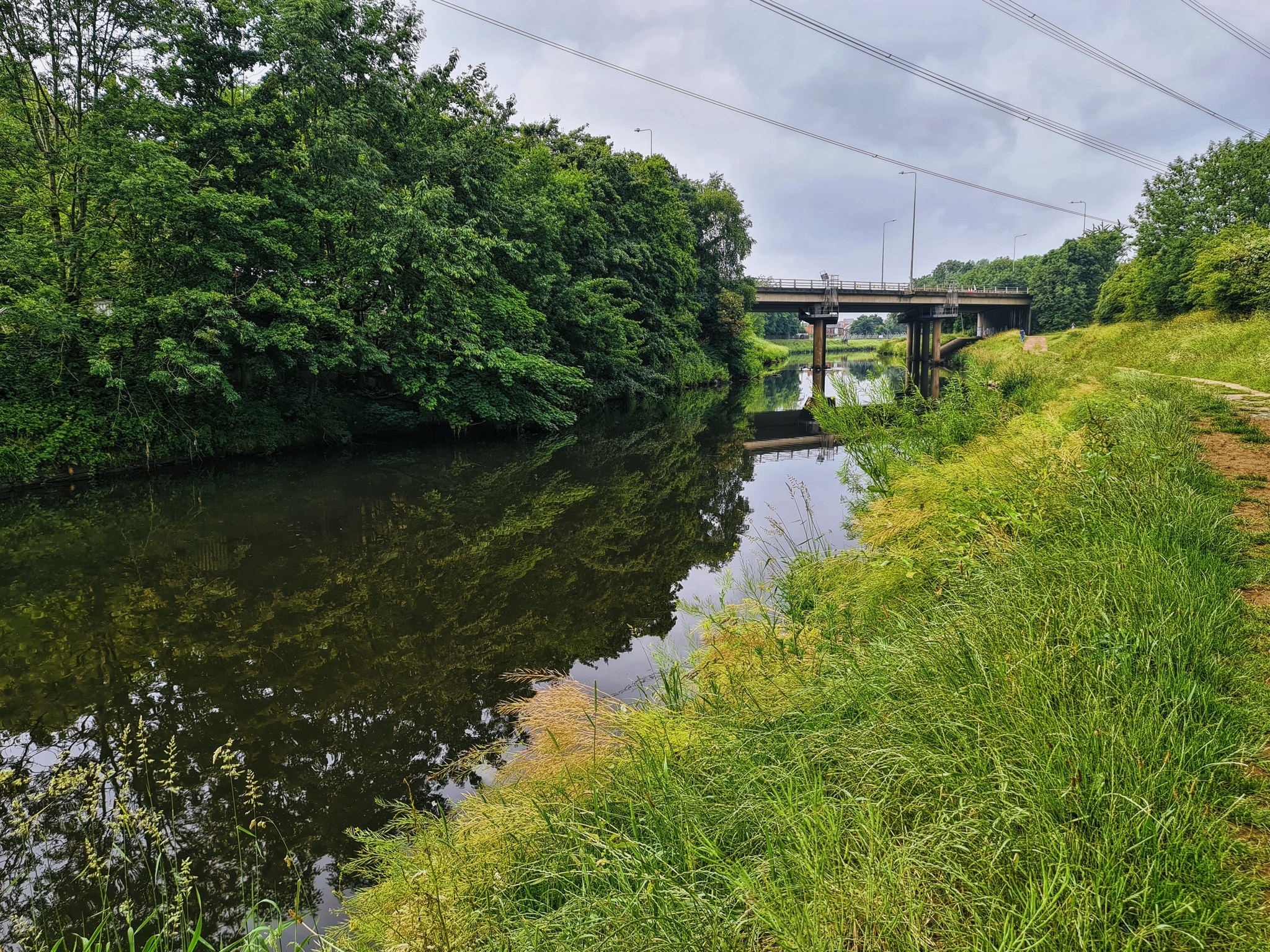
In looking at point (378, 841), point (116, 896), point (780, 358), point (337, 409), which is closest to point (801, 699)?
point (378, 841)

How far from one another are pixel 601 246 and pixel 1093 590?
2767 centimetres

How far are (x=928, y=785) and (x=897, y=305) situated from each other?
5342 cm

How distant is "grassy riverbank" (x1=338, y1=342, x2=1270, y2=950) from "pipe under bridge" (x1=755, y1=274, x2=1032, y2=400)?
38382 millimetres

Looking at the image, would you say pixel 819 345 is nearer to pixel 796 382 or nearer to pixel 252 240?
pixel 796 382

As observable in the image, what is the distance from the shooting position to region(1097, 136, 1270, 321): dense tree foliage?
78.4 ft

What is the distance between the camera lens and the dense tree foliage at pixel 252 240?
12531 mm

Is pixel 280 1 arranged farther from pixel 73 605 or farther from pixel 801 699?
pixel 801 699

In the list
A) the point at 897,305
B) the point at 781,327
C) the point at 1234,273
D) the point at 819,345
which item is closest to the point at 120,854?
the point at 1234,273

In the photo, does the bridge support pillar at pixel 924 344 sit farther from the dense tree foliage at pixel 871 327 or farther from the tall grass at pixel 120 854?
the dense tree foliage at pixel 871 327

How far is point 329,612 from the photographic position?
23.8 ft

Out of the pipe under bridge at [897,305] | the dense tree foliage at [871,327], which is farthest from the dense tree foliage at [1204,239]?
the dense tree foliage at [871,327]

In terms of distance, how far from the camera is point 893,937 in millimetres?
1716

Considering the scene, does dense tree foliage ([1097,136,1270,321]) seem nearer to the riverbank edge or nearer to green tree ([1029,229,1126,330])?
green tree ([1029,229,1126,330])

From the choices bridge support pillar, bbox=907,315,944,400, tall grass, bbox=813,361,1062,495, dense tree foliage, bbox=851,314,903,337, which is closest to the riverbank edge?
tall grass, bbox=813,361,1062,495
